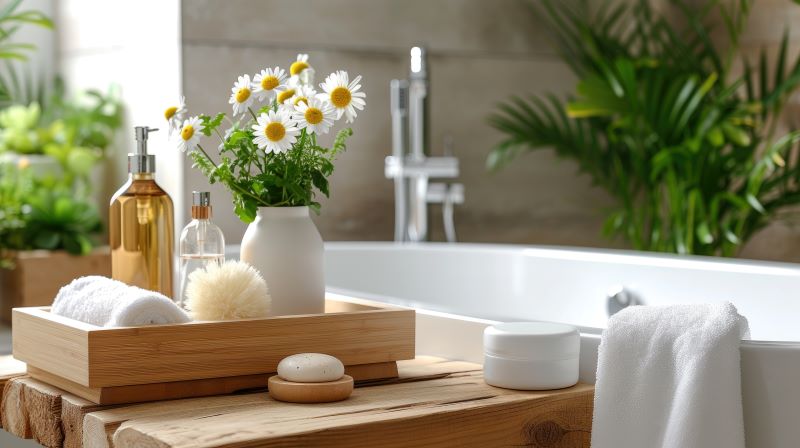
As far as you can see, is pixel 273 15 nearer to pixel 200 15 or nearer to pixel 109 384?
pixel 200 15

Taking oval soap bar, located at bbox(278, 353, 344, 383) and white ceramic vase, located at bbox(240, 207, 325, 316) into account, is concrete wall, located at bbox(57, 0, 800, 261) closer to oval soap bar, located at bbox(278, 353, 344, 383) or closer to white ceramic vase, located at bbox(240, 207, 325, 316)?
white ceramic vase, located at bbox(240, 207, 325, 316)

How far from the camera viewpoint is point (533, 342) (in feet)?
4.43

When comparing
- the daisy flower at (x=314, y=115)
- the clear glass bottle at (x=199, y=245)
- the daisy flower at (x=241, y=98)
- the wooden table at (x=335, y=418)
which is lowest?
the wooden table at (x=335, y=418)

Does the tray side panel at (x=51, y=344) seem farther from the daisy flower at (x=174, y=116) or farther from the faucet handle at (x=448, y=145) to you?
the faucet handle at (x=448, y=145)

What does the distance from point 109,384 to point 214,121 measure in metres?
0.37

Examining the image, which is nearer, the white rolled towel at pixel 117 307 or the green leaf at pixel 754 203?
the white rolled towel at pixel 117 307

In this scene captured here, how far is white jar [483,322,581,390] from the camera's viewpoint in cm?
135

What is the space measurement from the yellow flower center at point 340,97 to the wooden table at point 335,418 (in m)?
0.34

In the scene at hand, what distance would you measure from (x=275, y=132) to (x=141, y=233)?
24 cm

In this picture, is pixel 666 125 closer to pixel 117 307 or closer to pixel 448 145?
pixel 448 145

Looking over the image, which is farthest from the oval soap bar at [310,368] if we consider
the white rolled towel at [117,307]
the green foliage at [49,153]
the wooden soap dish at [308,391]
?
the green foliage at [49,153]

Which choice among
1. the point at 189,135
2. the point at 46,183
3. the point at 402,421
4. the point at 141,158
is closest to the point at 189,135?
the point at 189,135

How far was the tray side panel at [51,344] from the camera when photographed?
1.24m

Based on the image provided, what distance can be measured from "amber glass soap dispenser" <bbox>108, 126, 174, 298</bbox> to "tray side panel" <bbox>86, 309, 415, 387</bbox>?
216 mm
